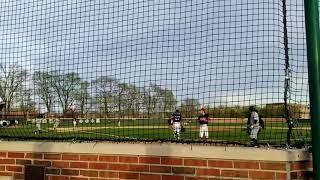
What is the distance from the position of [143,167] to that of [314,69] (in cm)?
172

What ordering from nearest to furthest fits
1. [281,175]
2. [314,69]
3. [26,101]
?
[314,69]
[281,175]
[26,101]

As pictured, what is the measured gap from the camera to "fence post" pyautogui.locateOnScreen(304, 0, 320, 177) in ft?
11.5

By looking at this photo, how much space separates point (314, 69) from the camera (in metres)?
3.53

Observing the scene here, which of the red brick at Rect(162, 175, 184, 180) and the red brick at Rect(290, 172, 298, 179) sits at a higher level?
the red brick at Rect(290, 172, 298, 179)

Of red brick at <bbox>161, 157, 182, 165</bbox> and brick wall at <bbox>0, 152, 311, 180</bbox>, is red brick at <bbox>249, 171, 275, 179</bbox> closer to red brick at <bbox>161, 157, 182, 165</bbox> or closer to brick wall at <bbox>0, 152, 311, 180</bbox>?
brick wall at <bbox>0, 152, 311, 180</bbox>

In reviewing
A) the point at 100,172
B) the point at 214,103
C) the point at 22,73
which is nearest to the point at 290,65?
the point at 214,103

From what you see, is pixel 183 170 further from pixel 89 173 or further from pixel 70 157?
pixel 70 157

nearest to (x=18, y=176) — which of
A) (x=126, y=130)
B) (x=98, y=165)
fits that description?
(x=98, y=165)

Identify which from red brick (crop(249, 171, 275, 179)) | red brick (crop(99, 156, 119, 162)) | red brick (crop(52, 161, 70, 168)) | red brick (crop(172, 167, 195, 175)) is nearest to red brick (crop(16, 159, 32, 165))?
red brick (crop(52, 161, 70, 168))

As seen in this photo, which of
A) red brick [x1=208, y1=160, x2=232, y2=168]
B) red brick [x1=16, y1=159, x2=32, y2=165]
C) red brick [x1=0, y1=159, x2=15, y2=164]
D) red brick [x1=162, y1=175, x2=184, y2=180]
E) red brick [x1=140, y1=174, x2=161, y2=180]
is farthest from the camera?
red brick [x1=0, y1=159, x2=15, y2=164]

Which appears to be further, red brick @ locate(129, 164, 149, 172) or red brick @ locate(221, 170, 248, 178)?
red brick @ locate(129, 164, 149, 172)

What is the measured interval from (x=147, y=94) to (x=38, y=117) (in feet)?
5.46

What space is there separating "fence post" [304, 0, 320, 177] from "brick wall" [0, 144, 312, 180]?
297 mm

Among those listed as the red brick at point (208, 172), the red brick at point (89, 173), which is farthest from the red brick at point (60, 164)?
the red brick at point (208, 172)
